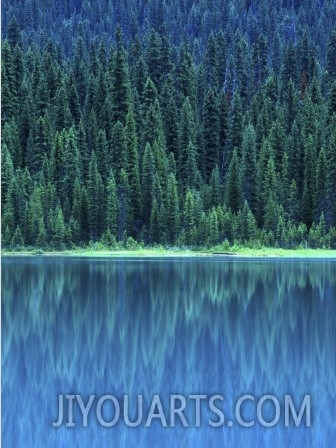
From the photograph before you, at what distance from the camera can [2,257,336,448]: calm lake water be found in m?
17.2

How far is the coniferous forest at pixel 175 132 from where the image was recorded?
96.9 metres

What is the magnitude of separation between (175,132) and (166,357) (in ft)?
306

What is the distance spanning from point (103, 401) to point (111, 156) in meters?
90.2

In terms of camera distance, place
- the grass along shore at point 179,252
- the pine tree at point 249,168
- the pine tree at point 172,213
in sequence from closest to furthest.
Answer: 1. the grass along shore at point 179,252
2. the pine tree at point 172,213
3. the pine tree at point 249,168

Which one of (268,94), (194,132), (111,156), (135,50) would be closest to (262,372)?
(111,156)

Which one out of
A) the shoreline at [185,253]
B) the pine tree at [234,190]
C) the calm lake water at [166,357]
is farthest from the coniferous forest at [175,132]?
the calm lake water at [166,357]

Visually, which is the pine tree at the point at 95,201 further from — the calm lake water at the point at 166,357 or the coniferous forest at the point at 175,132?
the calm lake water at the point at 166,357

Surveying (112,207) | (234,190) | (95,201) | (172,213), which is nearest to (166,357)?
(172,213)

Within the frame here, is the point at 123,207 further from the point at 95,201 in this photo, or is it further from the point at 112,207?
the point at 95,201

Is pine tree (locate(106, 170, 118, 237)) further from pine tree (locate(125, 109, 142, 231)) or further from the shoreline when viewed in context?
the shoreline

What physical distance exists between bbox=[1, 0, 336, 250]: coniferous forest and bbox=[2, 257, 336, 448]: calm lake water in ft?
182

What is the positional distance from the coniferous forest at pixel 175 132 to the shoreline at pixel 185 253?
161 cm

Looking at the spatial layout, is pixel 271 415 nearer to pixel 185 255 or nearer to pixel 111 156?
pixel 185 255

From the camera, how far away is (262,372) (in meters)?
22.0
